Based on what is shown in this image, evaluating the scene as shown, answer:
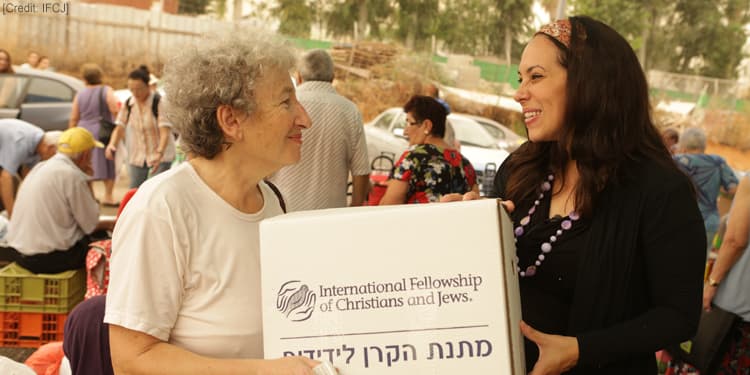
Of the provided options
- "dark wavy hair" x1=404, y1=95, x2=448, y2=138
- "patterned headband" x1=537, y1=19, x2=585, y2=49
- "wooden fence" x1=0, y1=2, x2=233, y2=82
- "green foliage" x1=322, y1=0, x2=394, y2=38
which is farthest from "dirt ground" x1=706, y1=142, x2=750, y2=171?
"patterned headband" x1=537, y1=19, x2=585, y2=49

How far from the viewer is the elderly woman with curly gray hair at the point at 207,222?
1.36 meters

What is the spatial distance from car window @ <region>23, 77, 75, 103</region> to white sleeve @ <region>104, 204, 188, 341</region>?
7.50m

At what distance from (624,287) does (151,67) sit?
350 inches

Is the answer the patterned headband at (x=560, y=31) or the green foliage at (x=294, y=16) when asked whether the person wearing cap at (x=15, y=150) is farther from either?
the patterned headband at (x=560, y=31)

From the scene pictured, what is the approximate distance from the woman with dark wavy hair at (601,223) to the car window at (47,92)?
302 inches

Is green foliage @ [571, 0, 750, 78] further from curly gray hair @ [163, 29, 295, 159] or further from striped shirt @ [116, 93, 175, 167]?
curly gray hair @ [163, 29, 295, 159]

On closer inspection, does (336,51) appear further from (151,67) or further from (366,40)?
(151,67)

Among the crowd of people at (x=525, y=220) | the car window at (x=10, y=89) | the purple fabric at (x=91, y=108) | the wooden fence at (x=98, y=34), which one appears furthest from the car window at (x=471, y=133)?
the crowd of people at (x=525, y=220)

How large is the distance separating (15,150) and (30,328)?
2358mm

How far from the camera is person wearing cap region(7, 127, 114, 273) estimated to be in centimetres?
398

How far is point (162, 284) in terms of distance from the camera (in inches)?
54.5

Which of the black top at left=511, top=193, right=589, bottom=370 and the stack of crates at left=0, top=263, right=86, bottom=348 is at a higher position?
the black top at left=511, top=193, right=589, bottom=370

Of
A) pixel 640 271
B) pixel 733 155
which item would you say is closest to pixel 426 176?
pixel 640 271

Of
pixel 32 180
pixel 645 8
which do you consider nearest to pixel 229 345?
pixel 32 180
